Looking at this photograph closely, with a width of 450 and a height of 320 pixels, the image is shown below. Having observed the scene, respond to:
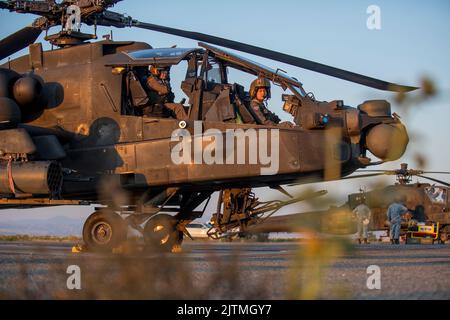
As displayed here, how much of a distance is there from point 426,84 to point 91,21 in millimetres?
9613

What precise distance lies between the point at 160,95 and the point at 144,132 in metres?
0.71

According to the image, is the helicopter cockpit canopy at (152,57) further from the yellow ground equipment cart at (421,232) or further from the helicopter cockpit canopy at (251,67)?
the yellow ground equipment cart at (421,232)

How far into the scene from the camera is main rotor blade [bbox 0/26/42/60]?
12383 mm

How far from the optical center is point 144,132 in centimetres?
1045

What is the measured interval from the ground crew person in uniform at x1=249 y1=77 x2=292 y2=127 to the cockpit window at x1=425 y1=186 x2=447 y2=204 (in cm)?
1598

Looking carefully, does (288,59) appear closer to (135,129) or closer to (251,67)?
(251,67)

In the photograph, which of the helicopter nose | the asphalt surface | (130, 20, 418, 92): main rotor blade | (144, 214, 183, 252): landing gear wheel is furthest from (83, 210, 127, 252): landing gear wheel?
the asphalt surface

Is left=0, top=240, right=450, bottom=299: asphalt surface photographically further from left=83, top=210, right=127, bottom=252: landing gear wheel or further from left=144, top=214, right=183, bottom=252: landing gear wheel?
left=144, top=214, right=183, bottom=252: landing gear wheel

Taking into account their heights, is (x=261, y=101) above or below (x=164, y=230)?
above

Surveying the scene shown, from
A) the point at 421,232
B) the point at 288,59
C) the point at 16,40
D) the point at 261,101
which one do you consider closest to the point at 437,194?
the point at 421,232

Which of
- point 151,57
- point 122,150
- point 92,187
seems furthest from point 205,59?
point 92,187

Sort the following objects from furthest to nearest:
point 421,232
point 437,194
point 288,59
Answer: point 437,194, point 421,232, point 288,59

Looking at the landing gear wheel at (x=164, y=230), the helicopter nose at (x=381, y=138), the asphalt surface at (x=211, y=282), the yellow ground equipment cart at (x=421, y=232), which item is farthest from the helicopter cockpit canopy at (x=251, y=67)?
the yellow ground equipment cart at (x=421, y=232)

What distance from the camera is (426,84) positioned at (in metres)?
3.56
